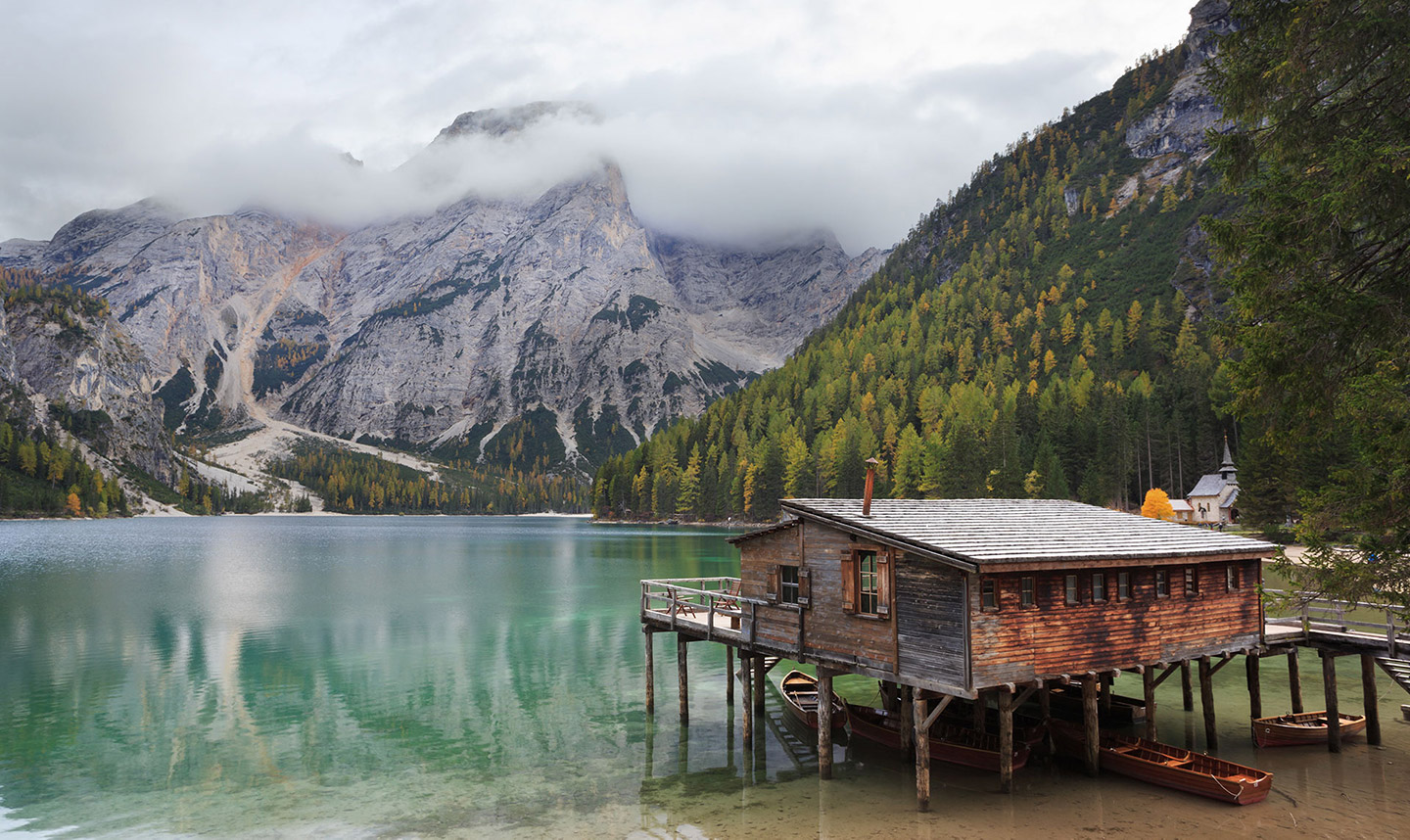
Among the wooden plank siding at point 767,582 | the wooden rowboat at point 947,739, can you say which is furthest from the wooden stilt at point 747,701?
the wooden rowboat at point 947,739

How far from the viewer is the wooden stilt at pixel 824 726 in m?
25.8

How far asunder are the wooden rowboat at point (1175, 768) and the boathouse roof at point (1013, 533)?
19.4ft

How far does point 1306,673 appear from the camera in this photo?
39.9 metres

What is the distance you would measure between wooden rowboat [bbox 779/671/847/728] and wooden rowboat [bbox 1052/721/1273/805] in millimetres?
7571

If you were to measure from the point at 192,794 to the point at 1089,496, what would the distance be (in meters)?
110

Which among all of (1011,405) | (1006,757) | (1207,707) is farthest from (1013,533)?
(1011,405)

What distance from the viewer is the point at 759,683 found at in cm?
3188

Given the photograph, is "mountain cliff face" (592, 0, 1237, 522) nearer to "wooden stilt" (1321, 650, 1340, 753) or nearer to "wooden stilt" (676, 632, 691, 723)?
"wooden stilt" (1321, 650, 1340, 753)

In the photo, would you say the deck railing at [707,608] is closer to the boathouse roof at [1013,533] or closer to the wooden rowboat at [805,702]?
the wooden rowboat at [805,702]

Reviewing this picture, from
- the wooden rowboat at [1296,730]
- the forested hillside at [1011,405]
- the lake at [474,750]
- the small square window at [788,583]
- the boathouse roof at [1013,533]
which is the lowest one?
the lake at [474,750]

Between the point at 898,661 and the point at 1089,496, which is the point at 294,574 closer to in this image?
the point at 898,661

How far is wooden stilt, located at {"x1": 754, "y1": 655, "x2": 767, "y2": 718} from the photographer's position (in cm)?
3078

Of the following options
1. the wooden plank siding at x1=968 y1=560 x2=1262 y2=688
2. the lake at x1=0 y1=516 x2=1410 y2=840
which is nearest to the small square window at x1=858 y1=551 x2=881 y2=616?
the wooden plank siding at x1=968 y1=560 x2=1262 y2=688

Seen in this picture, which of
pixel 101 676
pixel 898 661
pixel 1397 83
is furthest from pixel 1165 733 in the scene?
pixel 101 676
